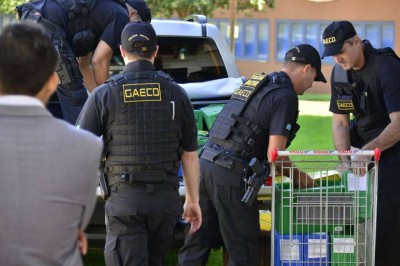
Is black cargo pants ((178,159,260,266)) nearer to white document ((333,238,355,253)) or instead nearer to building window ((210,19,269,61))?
white document ((333,238,355,253))

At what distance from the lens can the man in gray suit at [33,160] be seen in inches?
114

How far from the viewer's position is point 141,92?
498 centimetres

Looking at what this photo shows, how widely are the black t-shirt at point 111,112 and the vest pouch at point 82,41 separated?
1.49m

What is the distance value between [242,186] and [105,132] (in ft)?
3.69

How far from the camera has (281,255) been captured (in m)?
5.54

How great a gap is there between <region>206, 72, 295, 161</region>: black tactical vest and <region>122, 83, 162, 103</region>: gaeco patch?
0.93 metres

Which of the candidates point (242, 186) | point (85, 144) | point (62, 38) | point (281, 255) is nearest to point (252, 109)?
point (242, 186)

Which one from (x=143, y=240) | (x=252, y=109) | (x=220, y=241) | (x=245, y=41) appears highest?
(x=252, y=109)

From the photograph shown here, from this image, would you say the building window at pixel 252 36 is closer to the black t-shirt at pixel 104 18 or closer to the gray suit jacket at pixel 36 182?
the black t-shirt at pixel 104 18

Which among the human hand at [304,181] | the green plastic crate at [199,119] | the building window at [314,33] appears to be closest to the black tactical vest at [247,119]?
the human hand at [304,181]

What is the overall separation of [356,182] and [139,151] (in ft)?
4.70

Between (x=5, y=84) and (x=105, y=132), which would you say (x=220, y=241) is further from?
(x=5, y=84)

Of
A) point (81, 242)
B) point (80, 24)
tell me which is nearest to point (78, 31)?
point (80, 24)

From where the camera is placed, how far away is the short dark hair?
2.91 meters
